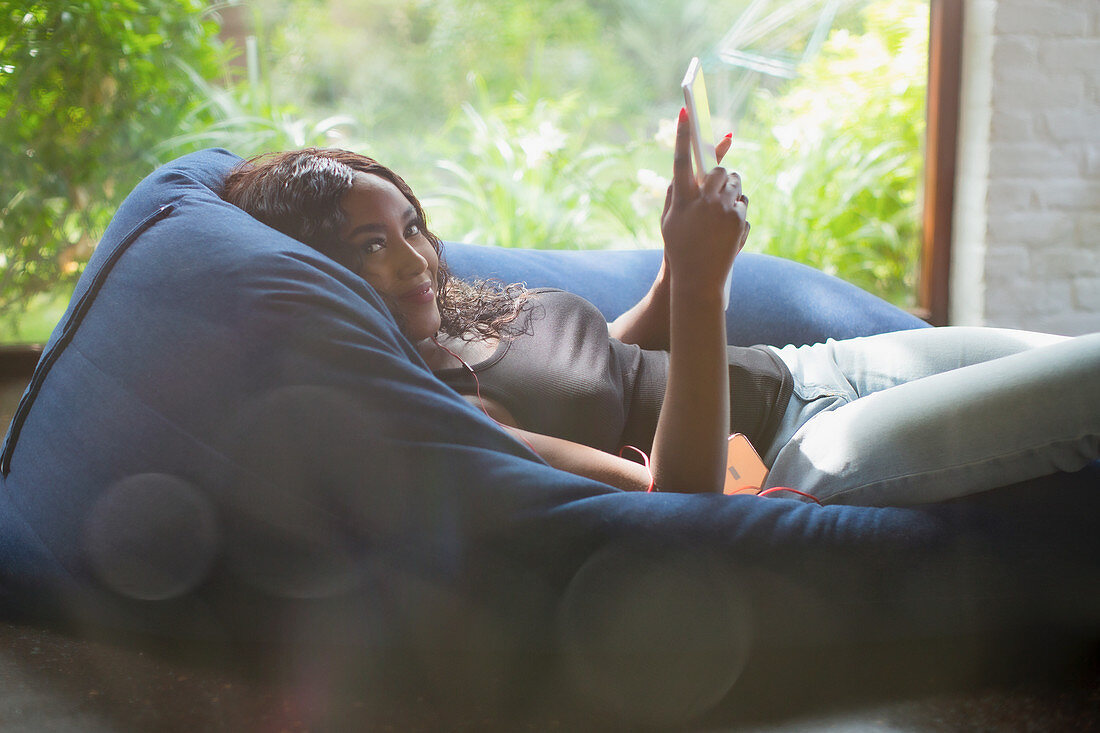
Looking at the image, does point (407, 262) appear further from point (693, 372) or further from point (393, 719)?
point (393, 719)

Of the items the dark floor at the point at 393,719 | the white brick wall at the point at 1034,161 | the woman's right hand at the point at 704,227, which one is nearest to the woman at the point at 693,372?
the woman's right hand at the point at 704,227

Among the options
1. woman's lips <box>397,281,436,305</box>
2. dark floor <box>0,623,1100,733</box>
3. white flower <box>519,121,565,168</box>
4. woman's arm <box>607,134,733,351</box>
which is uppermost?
white flower <box>519,121,565,168</box>

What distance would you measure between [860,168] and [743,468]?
1.90 metres

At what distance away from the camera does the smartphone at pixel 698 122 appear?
0.88m

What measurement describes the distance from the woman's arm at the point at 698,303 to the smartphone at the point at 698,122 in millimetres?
13

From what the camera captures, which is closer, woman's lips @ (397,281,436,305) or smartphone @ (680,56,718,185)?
smartphone @ (680,56,718,185)

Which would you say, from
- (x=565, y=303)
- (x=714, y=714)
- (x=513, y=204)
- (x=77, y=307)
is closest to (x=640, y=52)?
(x=513, y=204)

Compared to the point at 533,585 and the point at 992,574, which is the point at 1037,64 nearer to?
the point at 992,574

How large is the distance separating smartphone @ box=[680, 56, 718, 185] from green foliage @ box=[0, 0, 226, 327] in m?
1.97

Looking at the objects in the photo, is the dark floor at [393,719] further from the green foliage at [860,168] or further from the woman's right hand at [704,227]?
the green foliage at [860,168]

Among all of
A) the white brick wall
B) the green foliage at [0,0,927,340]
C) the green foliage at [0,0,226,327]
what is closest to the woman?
the green foliage at [0,0,927,340]

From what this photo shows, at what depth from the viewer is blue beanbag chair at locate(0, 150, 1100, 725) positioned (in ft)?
2.89

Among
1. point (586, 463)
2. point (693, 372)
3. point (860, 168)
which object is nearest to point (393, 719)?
point (586, 463)

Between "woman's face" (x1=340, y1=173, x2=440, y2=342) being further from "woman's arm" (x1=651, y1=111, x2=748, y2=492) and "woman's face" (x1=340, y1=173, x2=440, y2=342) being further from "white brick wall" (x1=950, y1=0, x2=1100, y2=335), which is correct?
"white brick wall" (x1=950, y1=0, x2=1100, y2=335)
